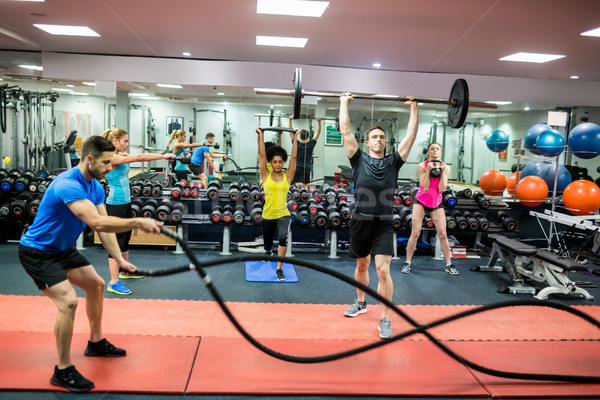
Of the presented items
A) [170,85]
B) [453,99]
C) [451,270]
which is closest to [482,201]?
[451,270]

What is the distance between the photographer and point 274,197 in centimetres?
376

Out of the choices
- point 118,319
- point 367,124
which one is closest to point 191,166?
point 367,124

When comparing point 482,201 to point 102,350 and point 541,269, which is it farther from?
point 102,350

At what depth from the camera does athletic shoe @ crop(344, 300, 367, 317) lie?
296cm

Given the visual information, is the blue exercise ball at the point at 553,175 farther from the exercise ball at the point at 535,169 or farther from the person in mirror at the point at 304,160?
the person in mirror at the point at 304,160

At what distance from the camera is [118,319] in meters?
2.73

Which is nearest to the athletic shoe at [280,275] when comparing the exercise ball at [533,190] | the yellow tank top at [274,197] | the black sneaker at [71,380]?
the yellow tank top at [274,197]

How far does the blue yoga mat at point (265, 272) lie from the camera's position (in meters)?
3.87

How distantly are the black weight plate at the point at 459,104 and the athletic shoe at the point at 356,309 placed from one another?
1400 mm

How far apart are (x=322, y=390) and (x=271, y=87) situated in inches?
189

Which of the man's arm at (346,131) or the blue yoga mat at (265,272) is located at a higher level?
the man's arm at (346,131)

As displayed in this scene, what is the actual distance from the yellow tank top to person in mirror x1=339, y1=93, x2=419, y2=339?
3.65ft

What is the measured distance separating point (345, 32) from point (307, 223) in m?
2.04

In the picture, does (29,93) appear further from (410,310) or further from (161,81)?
(410,310)
